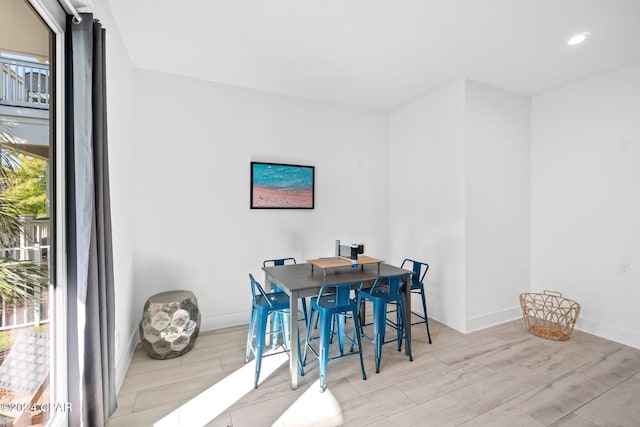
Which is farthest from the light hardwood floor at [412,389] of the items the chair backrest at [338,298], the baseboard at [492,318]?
the chair backrest at [338,298]

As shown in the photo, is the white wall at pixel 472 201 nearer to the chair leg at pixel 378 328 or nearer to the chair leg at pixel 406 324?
the chair leg at pixel 406 324

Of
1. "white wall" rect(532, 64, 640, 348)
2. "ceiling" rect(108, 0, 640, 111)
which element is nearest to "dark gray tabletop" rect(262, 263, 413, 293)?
"ceiling" rect(108, 0, 640, 111)

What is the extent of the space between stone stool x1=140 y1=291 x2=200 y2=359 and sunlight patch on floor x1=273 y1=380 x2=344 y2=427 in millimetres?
1250

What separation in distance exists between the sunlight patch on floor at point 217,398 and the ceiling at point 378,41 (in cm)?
278

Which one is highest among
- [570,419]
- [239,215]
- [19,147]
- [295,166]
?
[295,166]

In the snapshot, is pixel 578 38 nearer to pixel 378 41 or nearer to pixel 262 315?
pixel 378 41

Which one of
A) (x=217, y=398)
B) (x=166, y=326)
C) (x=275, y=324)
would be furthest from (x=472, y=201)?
(x=166, y=326)

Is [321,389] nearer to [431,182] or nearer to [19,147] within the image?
[19,147]

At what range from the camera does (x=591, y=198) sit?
124 inches

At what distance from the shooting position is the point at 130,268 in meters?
2.72

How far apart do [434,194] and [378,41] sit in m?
1.90

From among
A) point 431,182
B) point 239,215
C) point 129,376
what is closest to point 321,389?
point 129,376

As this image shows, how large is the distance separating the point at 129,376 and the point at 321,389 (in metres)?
1.55

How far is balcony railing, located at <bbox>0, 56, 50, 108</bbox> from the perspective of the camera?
3.70 feet
